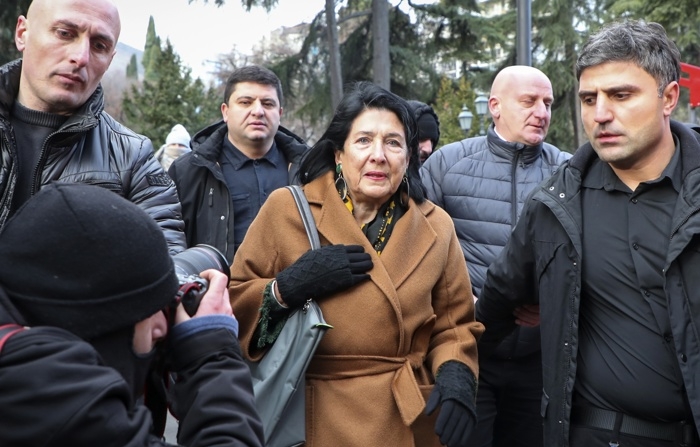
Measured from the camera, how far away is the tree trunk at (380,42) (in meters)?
19.7

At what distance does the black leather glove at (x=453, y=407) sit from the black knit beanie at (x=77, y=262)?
1.66 meters

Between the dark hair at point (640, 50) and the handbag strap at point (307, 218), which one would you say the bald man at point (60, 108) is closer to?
the handbag strap at point (307, 218)

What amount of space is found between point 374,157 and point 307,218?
365mm

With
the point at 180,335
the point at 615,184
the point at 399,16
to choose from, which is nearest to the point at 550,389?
the point at 615,184

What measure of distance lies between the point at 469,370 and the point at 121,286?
1.92m

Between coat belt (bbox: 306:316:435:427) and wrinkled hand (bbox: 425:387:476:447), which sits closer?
wrinkled hand (bbox: 425:387:476:447)

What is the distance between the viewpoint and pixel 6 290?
159cm

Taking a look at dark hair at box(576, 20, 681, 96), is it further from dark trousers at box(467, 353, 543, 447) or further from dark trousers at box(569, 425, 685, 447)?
dark trousers at box(467, 353, 543, 447)

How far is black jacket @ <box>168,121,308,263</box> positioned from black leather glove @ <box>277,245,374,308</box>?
1843 mm

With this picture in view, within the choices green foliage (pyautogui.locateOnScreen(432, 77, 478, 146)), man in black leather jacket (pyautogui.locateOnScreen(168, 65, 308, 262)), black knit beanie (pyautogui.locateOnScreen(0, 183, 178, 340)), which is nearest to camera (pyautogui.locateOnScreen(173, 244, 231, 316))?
black knit beanie (pyautogui.locateOnScreen(0, 183, 178, 340))

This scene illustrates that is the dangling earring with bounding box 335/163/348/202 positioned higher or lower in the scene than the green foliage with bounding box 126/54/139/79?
lower

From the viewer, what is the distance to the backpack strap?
1507mm

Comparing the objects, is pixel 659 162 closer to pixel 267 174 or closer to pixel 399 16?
pixel 267 174

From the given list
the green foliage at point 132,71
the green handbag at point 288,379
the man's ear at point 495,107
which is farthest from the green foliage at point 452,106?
the green foliage at point 132,71
